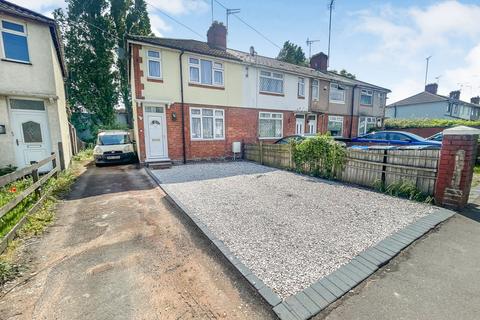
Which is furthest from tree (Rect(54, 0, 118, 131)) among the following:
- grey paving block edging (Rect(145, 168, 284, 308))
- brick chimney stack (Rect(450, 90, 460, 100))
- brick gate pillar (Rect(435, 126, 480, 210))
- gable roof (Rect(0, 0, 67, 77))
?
brick chimney stack (Rect(450, 90, 460, 100))

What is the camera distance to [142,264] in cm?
297

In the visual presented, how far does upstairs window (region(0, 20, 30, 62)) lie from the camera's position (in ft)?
24.7

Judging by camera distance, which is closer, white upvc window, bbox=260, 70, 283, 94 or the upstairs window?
the upstairs window

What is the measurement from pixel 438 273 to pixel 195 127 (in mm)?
10469

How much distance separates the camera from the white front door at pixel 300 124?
15.5 m

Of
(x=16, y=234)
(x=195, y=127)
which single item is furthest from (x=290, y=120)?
(x=16, y=234)

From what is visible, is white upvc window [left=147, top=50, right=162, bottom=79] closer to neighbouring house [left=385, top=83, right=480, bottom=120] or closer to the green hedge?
the green hedge

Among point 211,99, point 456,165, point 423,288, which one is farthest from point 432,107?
point 423,288

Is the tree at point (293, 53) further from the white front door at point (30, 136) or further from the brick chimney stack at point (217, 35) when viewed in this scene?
the white front door at point (30, 136)

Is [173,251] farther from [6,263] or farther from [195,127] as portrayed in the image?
[195,127]

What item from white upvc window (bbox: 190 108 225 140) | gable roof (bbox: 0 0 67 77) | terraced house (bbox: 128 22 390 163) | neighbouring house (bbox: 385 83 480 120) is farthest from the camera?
neighbouring house (bbox: 385 83 480 120)

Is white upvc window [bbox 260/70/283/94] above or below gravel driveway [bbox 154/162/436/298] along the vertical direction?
above

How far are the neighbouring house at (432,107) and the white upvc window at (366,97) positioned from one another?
54.7ft

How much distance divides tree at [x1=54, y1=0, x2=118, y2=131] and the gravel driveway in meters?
20.2
